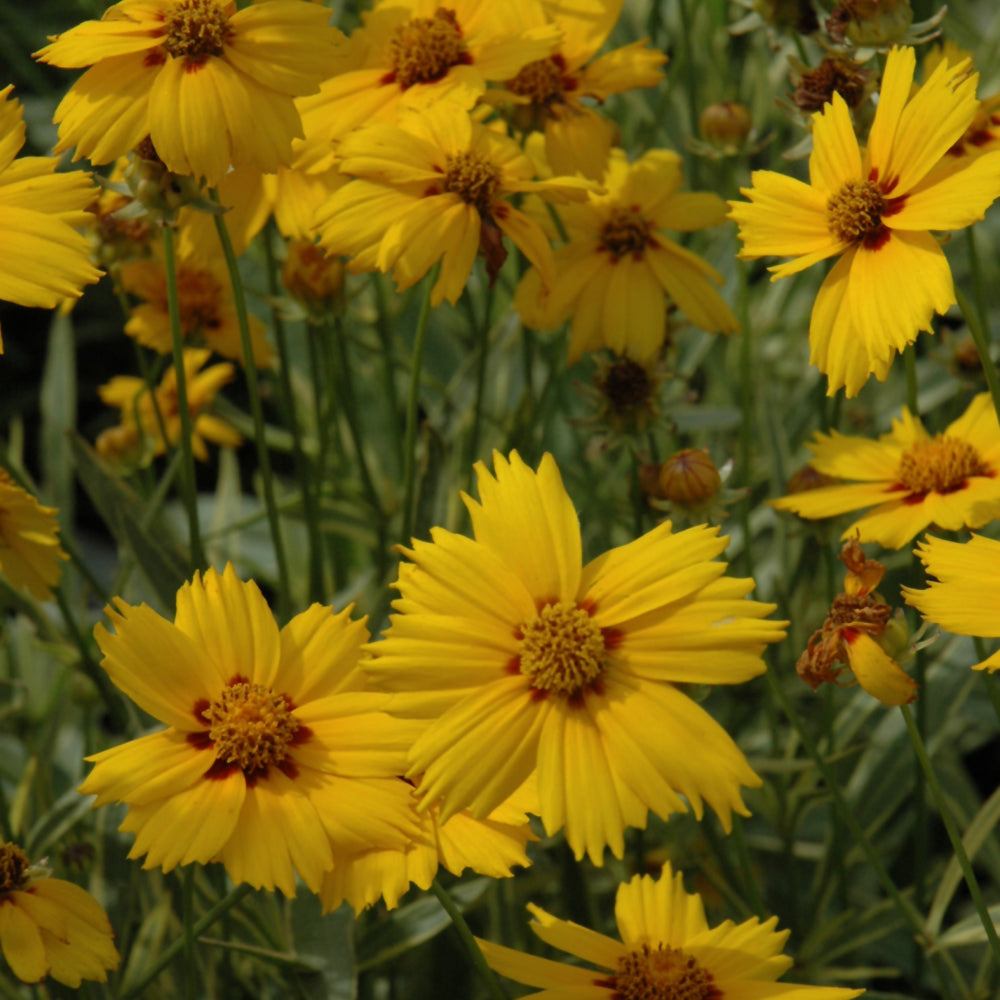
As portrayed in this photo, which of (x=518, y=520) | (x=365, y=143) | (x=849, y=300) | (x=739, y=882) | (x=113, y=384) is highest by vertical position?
(x=113, y=384)

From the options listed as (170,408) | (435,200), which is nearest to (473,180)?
(435,200)

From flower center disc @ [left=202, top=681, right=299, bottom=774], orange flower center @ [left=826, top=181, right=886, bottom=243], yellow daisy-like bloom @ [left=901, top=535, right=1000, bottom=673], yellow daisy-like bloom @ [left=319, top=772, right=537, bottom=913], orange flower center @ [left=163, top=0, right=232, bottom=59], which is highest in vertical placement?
orange flower center @ [left=163, top=0, right=232, bottom=59]

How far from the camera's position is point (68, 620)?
825 mm

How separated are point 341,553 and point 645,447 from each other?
1.47 ft

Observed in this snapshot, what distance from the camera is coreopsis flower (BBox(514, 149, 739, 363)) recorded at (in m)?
0.85

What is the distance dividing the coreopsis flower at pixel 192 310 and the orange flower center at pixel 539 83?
26 centimetres

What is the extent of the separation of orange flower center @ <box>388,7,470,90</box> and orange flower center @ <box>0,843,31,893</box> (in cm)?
47

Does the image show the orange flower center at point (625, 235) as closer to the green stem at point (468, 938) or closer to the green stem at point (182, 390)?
the green stem at point (182, 390)

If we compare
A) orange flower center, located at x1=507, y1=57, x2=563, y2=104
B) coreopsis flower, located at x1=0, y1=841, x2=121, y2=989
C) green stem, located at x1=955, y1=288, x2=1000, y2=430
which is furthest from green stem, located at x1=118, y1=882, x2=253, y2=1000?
orange flower center, located at x1=507, y1=57, x2=563, y2=104

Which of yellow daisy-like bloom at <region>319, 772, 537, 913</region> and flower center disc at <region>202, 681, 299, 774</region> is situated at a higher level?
flower center disc at <region>202, 681, 299, 774</region>

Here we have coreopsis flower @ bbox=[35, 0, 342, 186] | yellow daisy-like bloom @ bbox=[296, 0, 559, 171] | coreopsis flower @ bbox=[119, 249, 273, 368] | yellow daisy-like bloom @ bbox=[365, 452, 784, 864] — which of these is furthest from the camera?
coreopsis flower @ bbox=[119, 249, 273, 368]

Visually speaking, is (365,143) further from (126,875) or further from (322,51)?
(126,875)

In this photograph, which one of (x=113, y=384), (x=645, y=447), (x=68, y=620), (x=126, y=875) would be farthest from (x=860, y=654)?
(x=113, y=384)

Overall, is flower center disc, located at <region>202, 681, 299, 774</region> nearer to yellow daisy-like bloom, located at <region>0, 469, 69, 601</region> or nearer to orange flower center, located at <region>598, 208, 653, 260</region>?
yellow daisy-like bloom, located at <region>0, 469, 69, 601</region>
